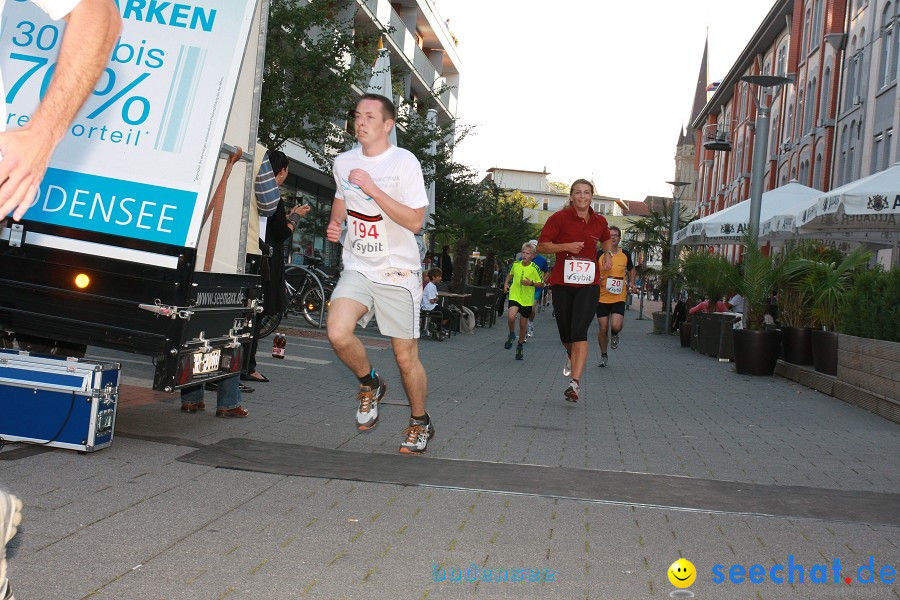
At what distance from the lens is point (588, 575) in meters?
3.85

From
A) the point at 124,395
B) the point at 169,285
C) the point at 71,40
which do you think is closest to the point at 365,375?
the point at 169,285

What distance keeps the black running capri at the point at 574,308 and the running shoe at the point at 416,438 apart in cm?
360

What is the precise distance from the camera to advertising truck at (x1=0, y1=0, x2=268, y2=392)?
223 inches

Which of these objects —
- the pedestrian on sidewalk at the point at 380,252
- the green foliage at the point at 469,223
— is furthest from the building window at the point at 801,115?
the pedestrian on sidewalk at the point at 380,252

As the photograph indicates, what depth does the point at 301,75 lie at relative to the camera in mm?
17766

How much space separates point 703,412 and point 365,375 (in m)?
4.49

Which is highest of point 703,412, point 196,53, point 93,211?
point 196,53

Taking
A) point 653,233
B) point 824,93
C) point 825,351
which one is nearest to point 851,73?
point 824,93

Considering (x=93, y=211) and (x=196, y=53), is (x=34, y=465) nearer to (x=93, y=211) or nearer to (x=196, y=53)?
(x=93, y=211)

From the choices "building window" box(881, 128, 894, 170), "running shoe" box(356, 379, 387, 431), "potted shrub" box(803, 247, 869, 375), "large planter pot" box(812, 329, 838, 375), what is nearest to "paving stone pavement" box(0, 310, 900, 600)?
"running shoe" box(356, 379, 387, 431)

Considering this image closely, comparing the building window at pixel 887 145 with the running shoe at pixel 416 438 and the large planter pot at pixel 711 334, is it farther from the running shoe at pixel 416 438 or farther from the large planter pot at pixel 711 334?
the running shoe at pixel 416 438

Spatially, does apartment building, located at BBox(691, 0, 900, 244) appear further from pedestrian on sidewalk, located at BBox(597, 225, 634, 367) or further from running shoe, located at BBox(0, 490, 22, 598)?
running shoe, located at BBox(0, 490, 22, 598)

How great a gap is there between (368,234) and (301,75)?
12.3m

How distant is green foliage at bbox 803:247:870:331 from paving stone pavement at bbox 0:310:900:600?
528 cm
